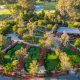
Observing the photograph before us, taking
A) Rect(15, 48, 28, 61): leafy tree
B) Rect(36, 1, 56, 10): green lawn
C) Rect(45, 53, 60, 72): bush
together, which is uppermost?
Rect(15, 48, 28, 61): leafy tree

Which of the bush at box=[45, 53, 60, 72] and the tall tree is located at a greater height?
the tall tree

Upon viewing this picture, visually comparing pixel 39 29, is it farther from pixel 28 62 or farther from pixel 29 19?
pixel 28 62

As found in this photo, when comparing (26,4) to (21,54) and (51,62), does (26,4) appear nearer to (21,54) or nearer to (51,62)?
(51,62)

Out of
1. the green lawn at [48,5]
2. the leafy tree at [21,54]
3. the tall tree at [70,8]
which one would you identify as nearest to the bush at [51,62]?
the leafy tree at [21,54]

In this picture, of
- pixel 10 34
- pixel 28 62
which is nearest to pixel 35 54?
pixel 28 62

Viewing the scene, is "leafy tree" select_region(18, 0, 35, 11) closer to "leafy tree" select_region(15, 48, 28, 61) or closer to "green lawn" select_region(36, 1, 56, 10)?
"green lawn" select_region(36, 1, 56, 10)

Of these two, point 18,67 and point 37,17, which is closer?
point 18,67

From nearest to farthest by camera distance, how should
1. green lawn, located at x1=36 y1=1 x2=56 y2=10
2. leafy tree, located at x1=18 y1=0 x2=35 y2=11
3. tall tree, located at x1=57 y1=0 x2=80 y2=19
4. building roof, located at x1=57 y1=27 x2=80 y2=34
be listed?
building roof, located at x1=57 y1=27 x2=80 y2=34
tall tree, located at x1=57 y1=0 x2=80 y2=19
leafy tree, located at x1=18 y1=0 x2=35 y2=11
green lawn, located at x1=36 y1=1 x2=56 y2=10

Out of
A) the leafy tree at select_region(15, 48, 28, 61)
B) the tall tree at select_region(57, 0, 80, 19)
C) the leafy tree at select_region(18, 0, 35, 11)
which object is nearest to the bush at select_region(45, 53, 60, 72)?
the leafy tree at select_region(15, 48, 28, 61)

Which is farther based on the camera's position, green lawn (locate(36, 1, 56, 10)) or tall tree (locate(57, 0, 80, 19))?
green lawn (locate(36, 1, 56, 10))

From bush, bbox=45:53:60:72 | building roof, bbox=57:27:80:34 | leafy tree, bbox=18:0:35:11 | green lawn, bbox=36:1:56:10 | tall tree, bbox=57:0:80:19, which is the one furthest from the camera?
green lawn, bbox=36:1:56:10

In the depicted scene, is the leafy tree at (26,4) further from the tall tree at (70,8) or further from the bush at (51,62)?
the bush at (51,62)
